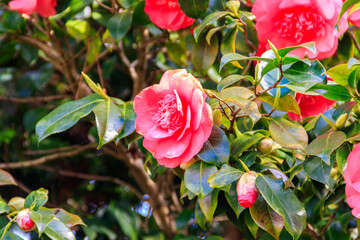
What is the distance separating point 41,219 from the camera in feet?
3.00

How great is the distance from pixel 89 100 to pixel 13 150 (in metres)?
1.05

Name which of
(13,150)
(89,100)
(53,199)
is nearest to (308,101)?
(89,100)

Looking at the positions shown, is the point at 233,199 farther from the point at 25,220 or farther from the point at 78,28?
the point at 78,28

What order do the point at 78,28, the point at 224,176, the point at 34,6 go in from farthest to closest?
1. the point at 78,28
2. the point at 34,6
3. the point at 224,176

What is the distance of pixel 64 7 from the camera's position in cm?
134

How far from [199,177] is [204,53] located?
17.5 inches

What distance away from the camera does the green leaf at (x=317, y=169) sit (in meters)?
0.90

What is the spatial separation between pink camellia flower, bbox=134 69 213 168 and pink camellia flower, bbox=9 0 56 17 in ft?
1.69

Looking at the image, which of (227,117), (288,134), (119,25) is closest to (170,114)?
(227,117)

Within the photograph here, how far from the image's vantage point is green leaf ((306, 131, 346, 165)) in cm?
86

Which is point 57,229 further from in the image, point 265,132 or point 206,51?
point 206,51

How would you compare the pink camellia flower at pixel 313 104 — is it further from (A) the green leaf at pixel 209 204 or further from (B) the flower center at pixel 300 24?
(A) the green leaf at pixel 209 204

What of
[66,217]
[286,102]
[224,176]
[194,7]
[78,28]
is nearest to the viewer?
[224,176]

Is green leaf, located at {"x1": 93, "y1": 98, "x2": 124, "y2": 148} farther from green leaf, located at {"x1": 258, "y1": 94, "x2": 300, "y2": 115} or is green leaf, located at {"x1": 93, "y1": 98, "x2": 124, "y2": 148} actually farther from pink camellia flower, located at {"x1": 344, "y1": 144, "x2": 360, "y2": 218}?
pink camellia flower, located at {"x1": 344, "y1": 144, "x2": 360, "y2": 218}
